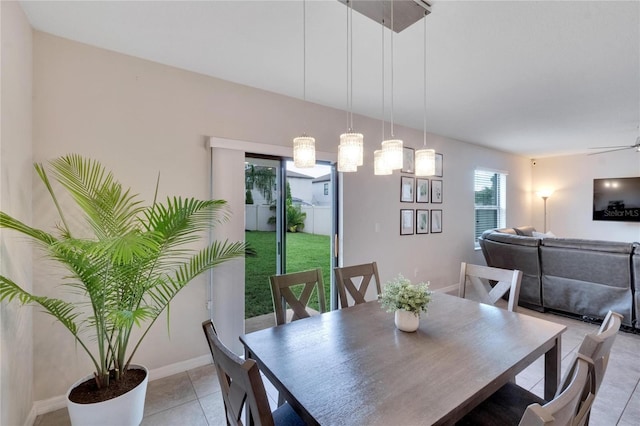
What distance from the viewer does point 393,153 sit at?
1667mm

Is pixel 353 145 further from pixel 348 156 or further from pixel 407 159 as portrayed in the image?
pixel 407 159

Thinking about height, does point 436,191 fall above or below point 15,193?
above

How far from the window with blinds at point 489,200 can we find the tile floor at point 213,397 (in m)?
3.11

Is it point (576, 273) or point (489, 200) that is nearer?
point (576, 273)

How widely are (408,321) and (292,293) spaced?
2.57ft

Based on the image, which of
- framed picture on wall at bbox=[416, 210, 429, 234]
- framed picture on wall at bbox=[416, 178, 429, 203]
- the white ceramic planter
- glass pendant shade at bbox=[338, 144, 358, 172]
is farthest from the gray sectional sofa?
the white ceramic planter

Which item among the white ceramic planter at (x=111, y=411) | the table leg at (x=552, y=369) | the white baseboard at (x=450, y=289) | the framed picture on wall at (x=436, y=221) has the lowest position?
the white baseboard at (x=450, y=289)

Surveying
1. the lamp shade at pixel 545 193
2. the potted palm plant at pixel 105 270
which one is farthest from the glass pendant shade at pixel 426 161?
the lamp shade at pixel 545 193

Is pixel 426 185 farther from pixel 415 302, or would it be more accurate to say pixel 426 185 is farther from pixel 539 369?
pixel 415 302

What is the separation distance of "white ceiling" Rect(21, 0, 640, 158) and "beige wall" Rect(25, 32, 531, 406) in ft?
0.49

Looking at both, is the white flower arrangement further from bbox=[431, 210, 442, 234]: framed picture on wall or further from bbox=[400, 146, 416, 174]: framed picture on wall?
bbox=[431, 210, 442, 234]: framed picture on wall

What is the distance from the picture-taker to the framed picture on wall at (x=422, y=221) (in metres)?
4.38

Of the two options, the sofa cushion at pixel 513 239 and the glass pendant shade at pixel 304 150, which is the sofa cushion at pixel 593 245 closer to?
the sofa cushion at pixel 513 239

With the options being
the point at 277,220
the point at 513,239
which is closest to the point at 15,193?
the point at 277,220
